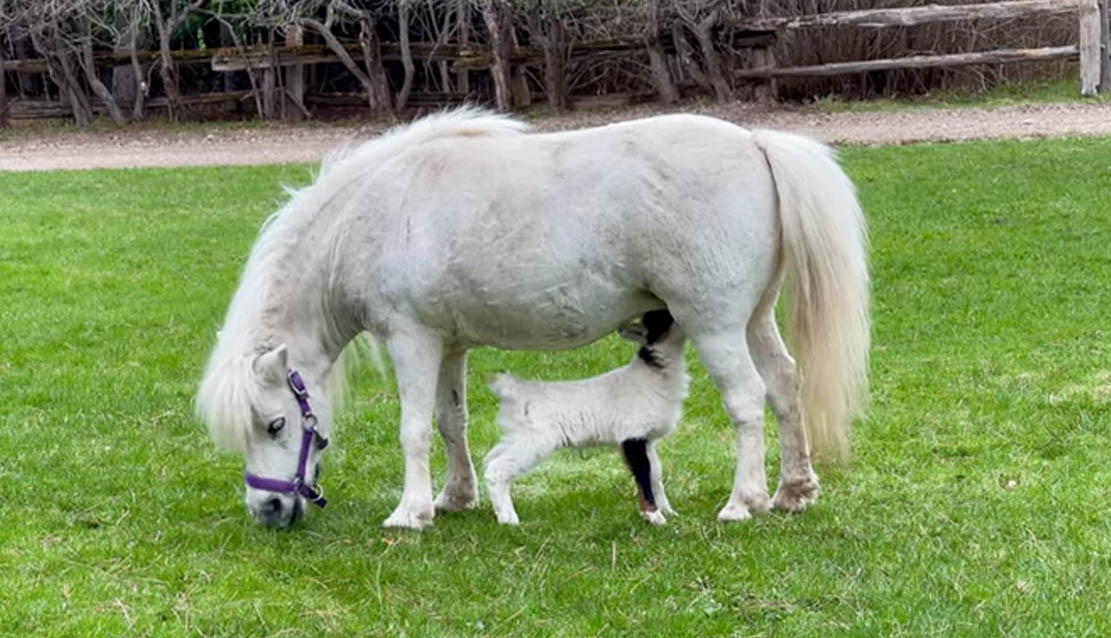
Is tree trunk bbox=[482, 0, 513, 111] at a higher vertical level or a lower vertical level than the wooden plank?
higher

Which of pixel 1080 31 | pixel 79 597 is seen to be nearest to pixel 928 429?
pixel 79 597

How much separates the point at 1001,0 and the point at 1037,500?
60.7 feet

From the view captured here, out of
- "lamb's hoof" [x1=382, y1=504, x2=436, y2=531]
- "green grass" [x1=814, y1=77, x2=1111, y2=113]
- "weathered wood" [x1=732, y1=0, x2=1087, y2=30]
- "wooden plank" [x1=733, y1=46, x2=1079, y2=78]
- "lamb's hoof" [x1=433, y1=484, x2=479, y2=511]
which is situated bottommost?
"green grass" [x1=814, y1=77, x2=1111, y2=113]

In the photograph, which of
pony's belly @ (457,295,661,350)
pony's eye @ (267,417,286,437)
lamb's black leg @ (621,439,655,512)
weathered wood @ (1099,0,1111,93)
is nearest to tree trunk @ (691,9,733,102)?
weathered wood @ (1099,0,1111,93)

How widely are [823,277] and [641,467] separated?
3.39ft

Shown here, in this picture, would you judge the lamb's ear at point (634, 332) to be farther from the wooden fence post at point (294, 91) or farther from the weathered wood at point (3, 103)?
the weathered wood at point (3, 103)

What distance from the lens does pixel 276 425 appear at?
5633 mm

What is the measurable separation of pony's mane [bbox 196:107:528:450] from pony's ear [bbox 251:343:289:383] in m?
0.04

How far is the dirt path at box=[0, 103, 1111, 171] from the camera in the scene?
17.9 m

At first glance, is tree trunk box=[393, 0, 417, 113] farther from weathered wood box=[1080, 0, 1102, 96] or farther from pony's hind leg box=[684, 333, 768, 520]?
pony's hind leg box=[684, 333, 768, 520]

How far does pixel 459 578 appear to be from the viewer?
5004 millimetres

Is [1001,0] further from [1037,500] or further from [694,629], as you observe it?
[694,629]

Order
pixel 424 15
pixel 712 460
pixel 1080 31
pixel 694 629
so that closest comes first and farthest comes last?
1. pixel 694 629
2. pixel 712 460
3. pixel 1080 31
4. pixel 424 15

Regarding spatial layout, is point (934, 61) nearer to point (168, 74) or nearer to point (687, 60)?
point (687, 60)
